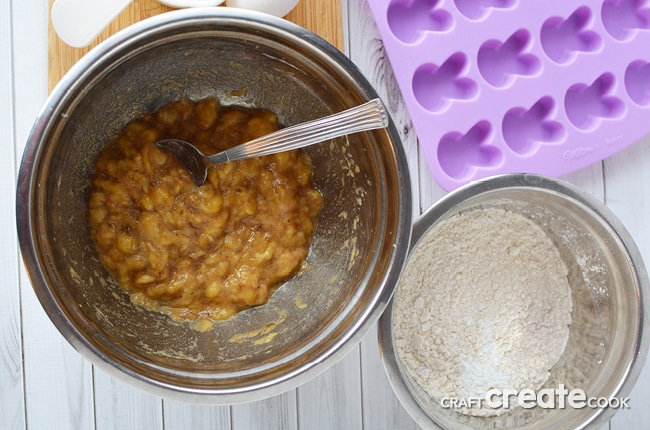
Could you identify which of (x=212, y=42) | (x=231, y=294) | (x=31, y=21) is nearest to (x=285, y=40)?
(x=212, y=42)

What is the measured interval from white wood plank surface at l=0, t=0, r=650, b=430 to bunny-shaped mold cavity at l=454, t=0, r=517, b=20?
0.21 metres

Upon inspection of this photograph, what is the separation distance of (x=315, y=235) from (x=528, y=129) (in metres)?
0.61

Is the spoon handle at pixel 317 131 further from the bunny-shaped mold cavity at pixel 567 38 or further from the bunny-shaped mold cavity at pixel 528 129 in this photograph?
the bunny-shaped mold cavity at pixel 567 38

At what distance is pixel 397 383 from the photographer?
44.2 inches

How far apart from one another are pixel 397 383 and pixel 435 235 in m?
0.32

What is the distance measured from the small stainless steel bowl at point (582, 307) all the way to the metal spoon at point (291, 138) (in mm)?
305

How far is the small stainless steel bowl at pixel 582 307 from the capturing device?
1.15m

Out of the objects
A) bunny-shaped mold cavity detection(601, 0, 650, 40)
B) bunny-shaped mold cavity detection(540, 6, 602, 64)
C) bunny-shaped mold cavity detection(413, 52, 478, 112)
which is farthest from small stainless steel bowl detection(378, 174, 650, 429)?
bunny-shaped mold cavity detection(601, 0, 650, 40)

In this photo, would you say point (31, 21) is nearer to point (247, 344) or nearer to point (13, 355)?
point (13, 355)

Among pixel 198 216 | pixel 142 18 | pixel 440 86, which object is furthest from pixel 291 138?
pixel 440 86

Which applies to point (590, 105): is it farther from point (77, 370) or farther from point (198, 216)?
point (77, 370)

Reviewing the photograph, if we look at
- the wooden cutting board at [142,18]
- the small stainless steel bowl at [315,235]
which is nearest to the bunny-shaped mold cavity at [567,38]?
the wooden cutting board at [142,18]

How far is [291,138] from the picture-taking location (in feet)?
3.23

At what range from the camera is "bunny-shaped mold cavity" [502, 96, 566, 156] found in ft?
4.64
